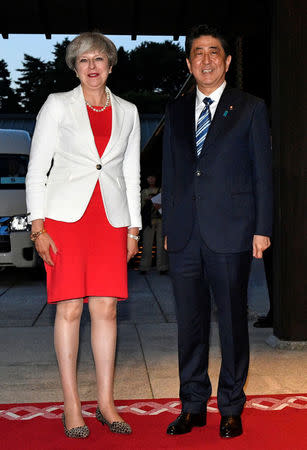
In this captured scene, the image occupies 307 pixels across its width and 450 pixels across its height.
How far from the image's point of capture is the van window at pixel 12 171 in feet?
42.0

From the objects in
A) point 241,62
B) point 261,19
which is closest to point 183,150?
point 261,19

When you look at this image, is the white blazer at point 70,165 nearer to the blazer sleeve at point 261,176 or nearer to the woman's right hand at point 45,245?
the woman's right hand at point 45,245

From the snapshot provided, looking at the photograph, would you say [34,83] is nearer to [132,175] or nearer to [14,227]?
[14,227]

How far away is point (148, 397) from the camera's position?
4996 mm

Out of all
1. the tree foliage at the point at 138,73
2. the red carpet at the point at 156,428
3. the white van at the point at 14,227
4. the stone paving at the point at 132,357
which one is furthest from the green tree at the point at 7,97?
the red carpet at the point at 156,428

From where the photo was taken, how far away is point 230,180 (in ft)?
13.3

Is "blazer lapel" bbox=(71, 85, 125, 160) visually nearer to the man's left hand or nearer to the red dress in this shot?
the red dress

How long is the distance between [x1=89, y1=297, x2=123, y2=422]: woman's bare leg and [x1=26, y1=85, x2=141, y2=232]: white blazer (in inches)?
19.3

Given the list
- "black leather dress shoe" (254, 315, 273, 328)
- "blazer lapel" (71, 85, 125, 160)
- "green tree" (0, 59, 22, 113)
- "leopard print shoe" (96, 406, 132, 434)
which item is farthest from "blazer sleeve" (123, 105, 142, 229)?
"green tree" (0, 59, 22, 113)

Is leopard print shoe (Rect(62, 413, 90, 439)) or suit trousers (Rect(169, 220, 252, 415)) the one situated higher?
suit trousers (Rect(169, 220, 252, 415))

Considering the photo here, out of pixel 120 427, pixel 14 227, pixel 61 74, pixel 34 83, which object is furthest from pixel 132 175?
pixel 34 83

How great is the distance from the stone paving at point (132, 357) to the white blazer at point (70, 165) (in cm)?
153

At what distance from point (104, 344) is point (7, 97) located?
293ft

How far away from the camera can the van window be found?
12.8 m
